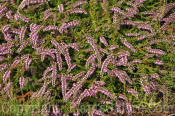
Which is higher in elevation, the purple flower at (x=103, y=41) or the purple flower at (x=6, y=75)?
the purple flower at (x=103, y=41)

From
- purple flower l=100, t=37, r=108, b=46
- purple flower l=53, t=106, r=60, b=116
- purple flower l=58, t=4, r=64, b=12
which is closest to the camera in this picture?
purple flower l=53, t=106, r=60, b=116

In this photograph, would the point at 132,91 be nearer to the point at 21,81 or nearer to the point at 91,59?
the point at 91,59

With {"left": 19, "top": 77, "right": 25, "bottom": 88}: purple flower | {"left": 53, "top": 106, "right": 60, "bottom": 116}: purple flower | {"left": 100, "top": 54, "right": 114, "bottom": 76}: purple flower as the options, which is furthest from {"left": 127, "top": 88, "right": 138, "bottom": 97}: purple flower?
{"left": 19, "top": 77, "right": 25, "bottom": 88}: purple flower

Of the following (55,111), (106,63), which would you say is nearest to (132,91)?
(106,63)

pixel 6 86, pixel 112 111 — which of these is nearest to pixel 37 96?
pixel 6 86

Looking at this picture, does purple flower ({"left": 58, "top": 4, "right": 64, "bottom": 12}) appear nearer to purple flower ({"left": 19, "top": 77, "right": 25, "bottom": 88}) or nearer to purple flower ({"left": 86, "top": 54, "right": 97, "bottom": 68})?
purple flower ({"left": 86, "top": 54, "right": 97, "bottom": 68})

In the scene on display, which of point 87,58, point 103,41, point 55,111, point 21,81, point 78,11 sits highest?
point 78,11

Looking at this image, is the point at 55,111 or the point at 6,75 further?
the point at 6,75

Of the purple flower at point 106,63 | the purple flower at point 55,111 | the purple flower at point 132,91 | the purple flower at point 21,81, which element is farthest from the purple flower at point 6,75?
the purple flower at point 132,91

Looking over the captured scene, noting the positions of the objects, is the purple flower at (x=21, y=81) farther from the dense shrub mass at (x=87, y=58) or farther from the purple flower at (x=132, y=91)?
the purple flower at (x=132, y=91)
